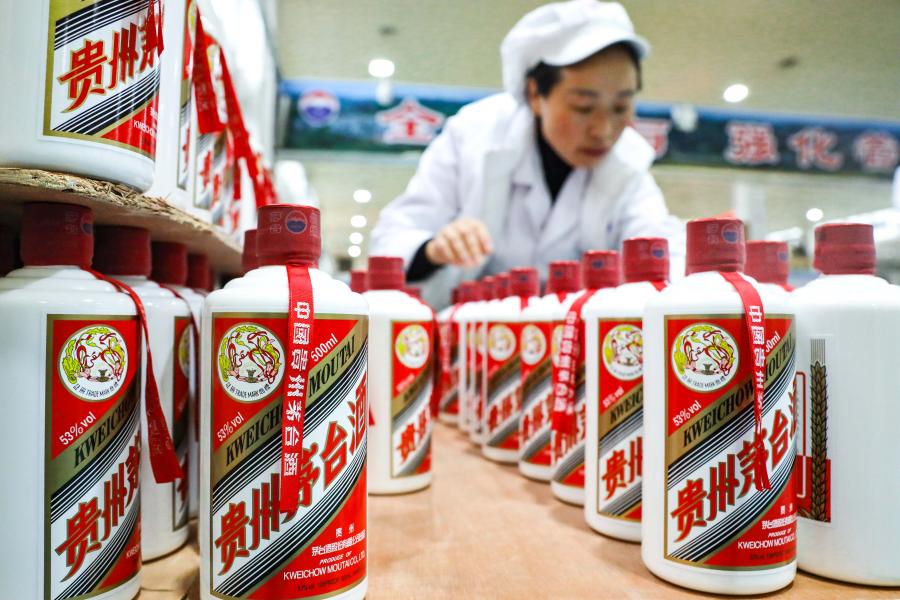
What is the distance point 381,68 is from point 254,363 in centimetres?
256

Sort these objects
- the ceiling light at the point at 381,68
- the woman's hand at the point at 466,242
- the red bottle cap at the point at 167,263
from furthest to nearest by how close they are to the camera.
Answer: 1. the ceiling light at the point at 381,68
2. the woman's hand at the point at 466,242
3. the red bottle cap at the point at 167,263

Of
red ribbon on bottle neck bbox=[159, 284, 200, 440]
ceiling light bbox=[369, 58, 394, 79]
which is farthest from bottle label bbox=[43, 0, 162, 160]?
ceiling light bbox=[369, 58, 394, 79]

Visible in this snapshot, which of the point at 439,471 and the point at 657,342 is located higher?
the point at 657,342

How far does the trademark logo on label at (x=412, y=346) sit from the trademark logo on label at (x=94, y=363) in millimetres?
468

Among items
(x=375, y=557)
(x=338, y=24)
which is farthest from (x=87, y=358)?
(x=338, y=24)

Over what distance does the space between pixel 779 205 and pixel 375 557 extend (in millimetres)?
4552

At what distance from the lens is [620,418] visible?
2.46 feet

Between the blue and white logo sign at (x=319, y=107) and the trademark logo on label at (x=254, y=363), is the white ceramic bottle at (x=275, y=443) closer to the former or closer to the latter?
the trademark logo on label at (x=254, y=363)

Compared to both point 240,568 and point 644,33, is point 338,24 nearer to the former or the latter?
point 644,33

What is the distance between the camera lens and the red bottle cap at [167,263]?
0.77 m

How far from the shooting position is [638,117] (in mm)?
3102

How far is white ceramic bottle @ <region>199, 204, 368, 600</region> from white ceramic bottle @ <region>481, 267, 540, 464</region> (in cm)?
62

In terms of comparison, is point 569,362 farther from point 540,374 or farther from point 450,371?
point 450,371

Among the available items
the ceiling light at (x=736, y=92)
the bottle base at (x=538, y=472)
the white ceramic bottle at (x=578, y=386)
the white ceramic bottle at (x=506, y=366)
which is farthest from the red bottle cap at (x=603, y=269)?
the ceiling light at (x=736, y=92)
